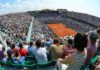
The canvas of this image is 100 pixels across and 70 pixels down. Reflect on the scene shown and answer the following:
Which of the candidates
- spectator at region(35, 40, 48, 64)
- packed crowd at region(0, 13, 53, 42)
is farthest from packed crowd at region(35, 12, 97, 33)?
spectator at region(35, 40, 48, 64)

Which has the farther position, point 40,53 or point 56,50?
point 40,53

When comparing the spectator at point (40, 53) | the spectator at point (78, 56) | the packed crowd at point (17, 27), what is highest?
the spectator at point (78, 56)

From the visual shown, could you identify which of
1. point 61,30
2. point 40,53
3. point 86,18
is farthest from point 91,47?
point 86,18

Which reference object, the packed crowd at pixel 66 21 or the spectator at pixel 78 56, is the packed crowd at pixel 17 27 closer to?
the packed crowd at pixel 66 21

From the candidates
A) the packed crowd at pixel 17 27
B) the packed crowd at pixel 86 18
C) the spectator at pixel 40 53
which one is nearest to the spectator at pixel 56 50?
the spectator at pixel 40 53

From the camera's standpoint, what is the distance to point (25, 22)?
6050cm

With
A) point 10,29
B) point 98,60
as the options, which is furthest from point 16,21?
point 98,60

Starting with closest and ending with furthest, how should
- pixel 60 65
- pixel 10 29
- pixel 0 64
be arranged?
pixel 60 65
pixel 0 64
pixel 10 29

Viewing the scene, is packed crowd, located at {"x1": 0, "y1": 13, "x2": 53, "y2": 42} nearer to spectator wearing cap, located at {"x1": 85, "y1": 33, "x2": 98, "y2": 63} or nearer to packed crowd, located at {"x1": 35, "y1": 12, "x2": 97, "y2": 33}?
packed crowd, located at {"x1": 35, "y1": 12, "x2": 97, "y2": 33}

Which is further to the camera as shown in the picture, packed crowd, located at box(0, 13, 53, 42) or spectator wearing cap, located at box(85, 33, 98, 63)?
packed crowd, located at box(0, 13, 53, 42)

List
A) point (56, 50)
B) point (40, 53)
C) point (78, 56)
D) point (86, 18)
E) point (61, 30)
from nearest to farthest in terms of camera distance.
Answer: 1. point (78, 56)
2. point (56, 50)
3. point (40, 53)
4. point (61, 30)
5. point (86, 18)

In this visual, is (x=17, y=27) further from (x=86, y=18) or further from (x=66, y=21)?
(x=86, y=18)

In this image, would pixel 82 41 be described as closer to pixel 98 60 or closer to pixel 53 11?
pixel 98 60

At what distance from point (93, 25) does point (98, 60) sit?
57423mm
